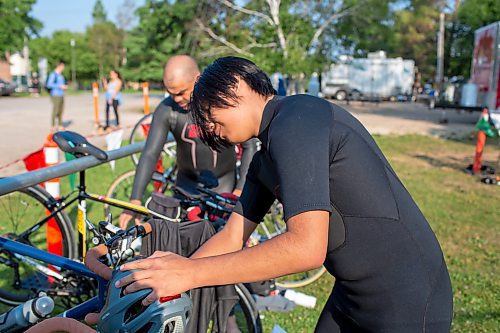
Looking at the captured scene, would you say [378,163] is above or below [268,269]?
above

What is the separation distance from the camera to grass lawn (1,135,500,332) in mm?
4363

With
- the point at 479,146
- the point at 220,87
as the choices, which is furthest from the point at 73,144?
the point at 479,146

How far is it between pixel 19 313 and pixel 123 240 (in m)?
0.68

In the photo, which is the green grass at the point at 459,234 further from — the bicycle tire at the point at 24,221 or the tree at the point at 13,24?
the tree at the point at 13,24

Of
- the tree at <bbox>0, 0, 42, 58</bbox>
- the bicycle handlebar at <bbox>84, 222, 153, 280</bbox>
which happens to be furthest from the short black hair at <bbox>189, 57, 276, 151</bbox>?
the tree at <bbox>0, 0, 42, 58</bbox>

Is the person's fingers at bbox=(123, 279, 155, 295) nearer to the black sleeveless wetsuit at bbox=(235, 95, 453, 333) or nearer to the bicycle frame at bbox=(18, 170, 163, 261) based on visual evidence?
the black sleeveless wetsuit at bbox=(235, 95, 453, 333)

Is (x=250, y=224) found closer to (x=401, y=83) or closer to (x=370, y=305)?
(x=370, y=305)

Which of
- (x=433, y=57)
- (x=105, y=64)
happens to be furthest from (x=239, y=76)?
(x=105, y=64)

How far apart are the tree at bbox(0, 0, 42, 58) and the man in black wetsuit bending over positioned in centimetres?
4805

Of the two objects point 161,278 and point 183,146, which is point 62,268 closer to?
point 183,146

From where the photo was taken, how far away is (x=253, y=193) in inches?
80.0

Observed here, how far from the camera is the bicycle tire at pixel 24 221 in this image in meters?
4.01

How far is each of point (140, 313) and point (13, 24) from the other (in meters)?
52.2

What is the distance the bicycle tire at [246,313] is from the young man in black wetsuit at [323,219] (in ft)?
4.07
